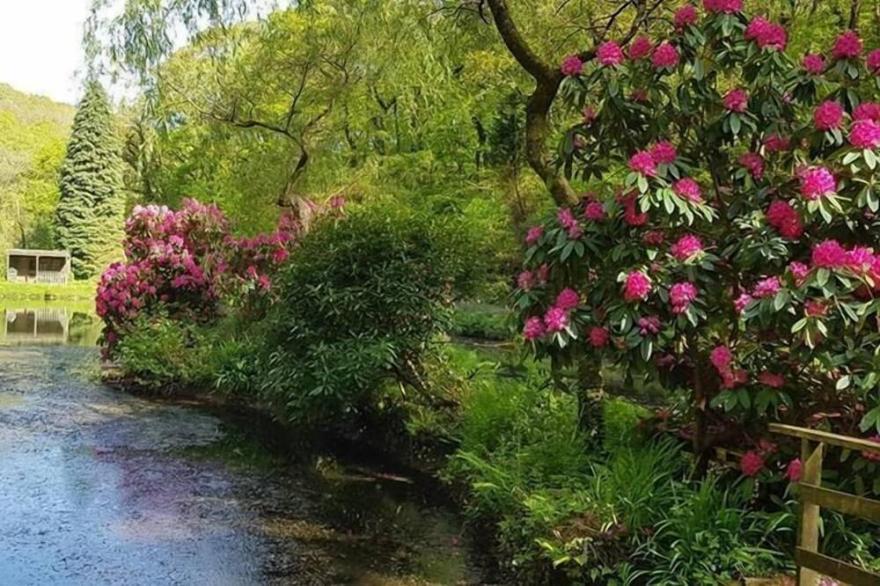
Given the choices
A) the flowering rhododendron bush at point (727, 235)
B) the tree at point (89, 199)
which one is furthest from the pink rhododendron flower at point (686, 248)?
the tree at point (89, 199)

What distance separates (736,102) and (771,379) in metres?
1.40

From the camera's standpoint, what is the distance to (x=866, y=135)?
3189 mm

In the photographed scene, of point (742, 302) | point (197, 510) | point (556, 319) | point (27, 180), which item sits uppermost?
point (27, 180)

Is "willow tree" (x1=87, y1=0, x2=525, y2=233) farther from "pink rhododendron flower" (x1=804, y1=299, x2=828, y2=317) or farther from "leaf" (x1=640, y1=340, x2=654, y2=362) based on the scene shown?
"pink rhododendron flower" (x1=804, y1=299, x2=828, y2=317)

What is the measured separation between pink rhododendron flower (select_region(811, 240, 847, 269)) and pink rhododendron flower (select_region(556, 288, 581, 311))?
1148 millimetres

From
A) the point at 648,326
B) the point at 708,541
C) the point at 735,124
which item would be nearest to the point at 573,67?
the point at 735,124

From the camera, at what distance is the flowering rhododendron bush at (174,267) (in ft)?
36.0

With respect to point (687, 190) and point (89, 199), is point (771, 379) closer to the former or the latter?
point (687, 190)

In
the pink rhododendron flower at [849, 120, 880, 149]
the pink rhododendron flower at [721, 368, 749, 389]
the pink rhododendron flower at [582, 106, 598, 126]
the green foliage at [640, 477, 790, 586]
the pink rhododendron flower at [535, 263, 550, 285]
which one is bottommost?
the green foliage at [640, 477, 790, 586]

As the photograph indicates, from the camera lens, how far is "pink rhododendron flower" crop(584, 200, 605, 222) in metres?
3.88

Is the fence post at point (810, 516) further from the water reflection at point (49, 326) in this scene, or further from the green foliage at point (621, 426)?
the water reflection at point (49, 326)

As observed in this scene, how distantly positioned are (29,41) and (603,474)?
7287 millimetres

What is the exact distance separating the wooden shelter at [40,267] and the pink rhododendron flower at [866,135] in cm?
3411

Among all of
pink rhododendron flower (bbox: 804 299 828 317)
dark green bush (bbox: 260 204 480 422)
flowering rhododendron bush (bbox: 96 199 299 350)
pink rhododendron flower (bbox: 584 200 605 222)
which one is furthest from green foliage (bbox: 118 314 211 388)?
pink rhododendron flower (bbox: 804 299 828 317)
